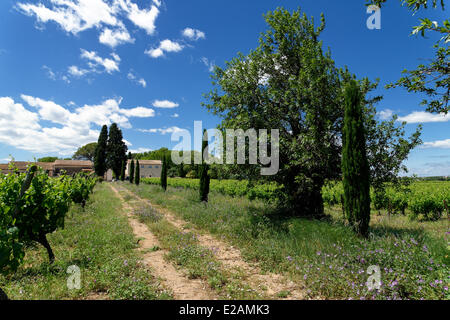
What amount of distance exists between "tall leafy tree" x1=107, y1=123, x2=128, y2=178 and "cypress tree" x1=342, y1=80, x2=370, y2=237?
58.2 m

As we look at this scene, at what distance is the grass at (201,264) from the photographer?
4121 millimetres

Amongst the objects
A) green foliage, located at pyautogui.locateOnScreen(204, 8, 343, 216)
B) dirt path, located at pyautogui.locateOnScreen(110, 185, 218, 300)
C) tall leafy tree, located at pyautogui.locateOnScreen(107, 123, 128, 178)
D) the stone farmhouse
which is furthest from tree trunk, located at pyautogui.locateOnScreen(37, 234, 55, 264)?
the stone farmhouse

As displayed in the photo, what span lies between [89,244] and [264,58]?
34.0 feet

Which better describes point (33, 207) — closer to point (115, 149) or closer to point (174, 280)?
point (174, 280)

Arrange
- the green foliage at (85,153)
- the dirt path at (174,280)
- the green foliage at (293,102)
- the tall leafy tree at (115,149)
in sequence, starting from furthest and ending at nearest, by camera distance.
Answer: the green foliage at (85,153) → the tall leafy tree at (115,149) → the green foliage at (293,102) → the dirt path at (174,280)

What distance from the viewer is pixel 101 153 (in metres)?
53.3

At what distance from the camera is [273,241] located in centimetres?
649

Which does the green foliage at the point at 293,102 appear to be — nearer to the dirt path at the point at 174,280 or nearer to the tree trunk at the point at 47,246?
the dirt path at the point at 174,280

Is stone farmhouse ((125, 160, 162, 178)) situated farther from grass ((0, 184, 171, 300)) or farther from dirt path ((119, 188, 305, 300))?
dirt path ((119, 188, 305, 300))

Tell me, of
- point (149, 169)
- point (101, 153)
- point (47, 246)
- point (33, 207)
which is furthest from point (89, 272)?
point (149, 169)

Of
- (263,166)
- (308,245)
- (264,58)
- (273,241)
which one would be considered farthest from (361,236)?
(264,58)

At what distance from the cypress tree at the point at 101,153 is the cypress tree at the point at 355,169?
191 ft
